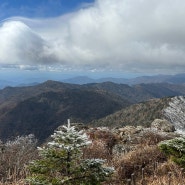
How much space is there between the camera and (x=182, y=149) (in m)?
8.26

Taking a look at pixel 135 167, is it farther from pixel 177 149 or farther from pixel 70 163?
pixel 70 163

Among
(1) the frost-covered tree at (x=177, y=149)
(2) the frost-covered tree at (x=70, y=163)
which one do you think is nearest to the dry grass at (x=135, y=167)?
(1) the frost-covered tree at (x=177, y=149)

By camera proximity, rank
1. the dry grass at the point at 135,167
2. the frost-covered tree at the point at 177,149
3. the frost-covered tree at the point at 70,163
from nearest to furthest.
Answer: the frost-covered tree at the point at 70,163
the frost-covered tree at the point at 177,149
the dry grass at the point at 135,167

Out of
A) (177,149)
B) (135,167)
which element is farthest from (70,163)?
(135,167)

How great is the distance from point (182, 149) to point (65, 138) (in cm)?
341

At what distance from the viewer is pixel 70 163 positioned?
655 centimetres

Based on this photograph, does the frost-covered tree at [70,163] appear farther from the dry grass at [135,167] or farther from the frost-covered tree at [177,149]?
the frost-covered tree at [177,149]

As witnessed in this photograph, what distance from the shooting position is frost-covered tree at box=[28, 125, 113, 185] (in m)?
6.31

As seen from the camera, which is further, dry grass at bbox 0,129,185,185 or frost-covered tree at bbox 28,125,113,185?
dry grass at bbox 0,129,185,185

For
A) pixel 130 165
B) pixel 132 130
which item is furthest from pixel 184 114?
pixel 130 165

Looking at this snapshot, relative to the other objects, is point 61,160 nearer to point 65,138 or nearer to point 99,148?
point 65,138

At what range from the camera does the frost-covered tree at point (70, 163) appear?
A: 6309 millimetres

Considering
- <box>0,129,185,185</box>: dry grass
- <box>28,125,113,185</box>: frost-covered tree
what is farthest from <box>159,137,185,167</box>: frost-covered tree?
<box>28,125,113,185</box>: frost-covered tree

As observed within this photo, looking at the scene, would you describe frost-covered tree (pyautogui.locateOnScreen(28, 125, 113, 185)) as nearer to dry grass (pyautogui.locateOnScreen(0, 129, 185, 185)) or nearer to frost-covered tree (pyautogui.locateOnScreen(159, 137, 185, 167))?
dry grass (pyautogui.locateOnScreen(0, 129, 185, 185))
